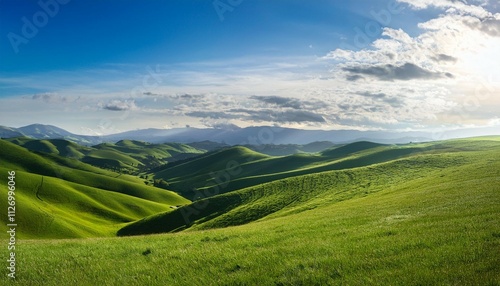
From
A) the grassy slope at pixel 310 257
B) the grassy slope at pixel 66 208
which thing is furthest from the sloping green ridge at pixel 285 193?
the grassy slope at pixel 310 257

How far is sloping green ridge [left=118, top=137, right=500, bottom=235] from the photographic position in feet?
253

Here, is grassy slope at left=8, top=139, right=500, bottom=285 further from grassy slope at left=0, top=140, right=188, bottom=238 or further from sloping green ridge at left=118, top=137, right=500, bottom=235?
grassy slope at left=0, top=140, right=188, bottom=238

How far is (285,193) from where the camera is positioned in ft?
297

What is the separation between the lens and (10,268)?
15289 mm

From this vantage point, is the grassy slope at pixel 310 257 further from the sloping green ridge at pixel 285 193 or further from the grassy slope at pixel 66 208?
the grassy slope at pixel 66 208

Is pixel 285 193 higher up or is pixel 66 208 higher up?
pixel 285 193

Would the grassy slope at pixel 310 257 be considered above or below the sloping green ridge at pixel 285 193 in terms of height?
above

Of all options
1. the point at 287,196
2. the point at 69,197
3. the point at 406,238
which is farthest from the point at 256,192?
the point at 406,238

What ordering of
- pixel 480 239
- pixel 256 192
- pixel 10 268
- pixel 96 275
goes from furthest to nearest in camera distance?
pixel 256 192 < pixel 10 268 < pixel 96 275 < pixel 480 239

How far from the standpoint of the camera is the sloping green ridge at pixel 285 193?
253 ft

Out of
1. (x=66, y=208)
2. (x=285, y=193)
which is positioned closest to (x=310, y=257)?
(x=285, y=193)

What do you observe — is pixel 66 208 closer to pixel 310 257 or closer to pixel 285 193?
pixel 285 193

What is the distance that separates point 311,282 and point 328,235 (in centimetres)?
766

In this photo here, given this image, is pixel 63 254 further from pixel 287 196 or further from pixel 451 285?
pixel 287 196
